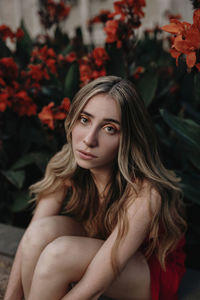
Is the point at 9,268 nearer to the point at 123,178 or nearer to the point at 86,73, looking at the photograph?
the point at 123,178

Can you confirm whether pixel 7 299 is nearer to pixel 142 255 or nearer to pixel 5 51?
pixel 142 255

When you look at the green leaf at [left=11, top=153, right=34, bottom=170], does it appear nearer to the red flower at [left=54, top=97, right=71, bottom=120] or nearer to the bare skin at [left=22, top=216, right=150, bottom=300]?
the red flower at [left=54, top=97, right=71, bottom=120]

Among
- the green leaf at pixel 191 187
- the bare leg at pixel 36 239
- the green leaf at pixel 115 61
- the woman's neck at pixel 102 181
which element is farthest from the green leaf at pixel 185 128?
the bare leg at pixel 36 239

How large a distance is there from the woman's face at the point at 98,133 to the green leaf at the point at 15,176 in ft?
2.05

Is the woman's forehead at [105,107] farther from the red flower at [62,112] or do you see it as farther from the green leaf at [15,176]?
the green leaf at [15,176]

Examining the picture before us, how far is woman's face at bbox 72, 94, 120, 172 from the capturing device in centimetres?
106

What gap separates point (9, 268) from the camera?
136 cm

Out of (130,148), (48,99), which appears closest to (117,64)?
(48,99)

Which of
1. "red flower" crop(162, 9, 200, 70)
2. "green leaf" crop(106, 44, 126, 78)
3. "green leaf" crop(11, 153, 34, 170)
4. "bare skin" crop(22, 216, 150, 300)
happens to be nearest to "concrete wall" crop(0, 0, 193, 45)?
"green leaf" crop(106, 44, 126, 78)

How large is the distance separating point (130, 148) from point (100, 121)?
0.47ft

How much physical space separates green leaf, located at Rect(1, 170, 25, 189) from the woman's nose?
27.1 inches

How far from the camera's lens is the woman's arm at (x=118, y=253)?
103 centimetres

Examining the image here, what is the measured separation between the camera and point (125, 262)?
1.05 meters

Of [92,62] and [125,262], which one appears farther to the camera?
[92,62]
